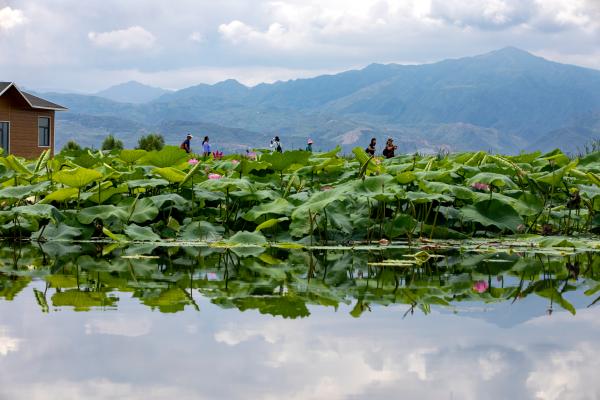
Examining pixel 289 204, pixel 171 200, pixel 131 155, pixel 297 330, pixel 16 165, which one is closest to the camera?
pixel 297 330

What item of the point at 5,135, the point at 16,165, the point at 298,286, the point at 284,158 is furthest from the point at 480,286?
the point at 5,135

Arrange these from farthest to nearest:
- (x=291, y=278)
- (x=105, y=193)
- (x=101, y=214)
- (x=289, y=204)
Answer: (x=105, y=193) < (x=101, y=214) < (x=289, y=204) < (x=291, y=278)

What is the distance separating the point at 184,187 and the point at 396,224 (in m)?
2.16

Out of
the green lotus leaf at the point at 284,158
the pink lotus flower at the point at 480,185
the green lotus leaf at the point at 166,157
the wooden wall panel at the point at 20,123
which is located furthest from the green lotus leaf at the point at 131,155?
the wooden wall panel at the point at 20,123

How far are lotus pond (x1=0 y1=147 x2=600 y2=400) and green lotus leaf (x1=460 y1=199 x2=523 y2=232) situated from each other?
0.8 inches

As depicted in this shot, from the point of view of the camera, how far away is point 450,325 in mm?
4047

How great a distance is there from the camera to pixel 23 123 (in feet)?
139

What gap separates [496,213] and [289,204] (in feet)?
6.21

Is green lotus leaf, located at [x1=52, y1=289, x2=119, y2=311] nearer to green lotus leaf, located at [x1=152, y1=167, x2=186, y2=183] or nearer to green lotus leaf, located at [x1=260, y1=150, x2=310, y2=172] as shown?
green lotus leaf, located at [x1=152, y1=167, x2=186, y2=183]

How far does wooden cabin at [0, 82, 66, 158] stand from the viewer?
41.3 m

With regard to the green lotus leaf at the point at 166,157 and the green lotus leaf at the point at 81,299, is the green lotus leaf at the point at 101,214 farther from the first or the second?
the green lotus leaf at the point at 81,299

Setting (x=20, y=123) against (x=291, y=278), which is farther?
(x=20, y=123)

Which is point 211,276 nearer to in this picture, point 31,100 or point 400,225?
point 400,225

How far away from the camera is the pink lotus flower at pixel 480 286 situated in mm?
5230
